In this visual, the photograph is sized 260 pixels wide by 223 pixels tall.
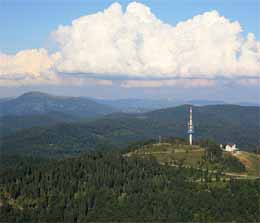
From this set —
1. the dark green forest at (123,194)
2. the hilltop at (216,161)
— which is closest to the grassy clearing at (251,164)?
the hilltop at (216,161)

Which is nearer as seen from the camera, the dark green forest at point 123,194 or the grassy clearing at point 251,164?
the dark green forest at point 123,194

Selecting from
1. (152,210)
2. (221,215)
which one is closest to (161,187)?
(152,210)

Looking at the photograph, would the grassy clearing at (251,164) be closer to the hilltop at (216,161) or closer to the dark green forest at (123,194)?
the hilltop at (216,161)

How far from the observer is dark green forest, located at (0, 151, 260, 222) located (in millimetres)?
136625

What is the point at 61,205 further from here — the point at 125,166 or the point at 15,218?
the point at 125,166

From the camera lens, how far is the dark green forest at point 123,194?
137 meters

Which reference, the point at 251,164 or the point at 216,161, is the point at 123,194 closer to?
the point at 216,161

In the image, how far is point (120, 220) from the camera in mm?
136875

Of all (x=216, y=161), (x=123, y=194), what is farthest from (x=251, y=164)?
(x=123, y=194)

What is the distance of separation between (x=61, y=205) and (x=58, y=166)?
34297 mm

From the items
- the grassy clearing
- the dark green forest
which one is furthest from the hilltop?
the dark green forest

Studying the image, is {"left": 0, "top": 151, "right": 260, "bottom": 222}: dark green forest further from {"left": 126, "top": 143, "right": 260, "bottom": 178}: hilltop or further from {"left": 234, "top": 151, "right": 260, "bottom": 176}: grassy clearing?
{"left": 234, "top": 151, "right": 260, "bottom": 176}: grassy clearing

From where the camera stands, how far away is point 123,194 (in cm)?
15325

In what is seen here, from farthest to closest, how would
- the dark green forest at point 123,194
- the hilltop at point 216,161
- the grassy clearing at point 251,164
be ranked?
the grassy clearing at point 251,164
the hilltop at point 216,161
the dark green forest at point 123,194
